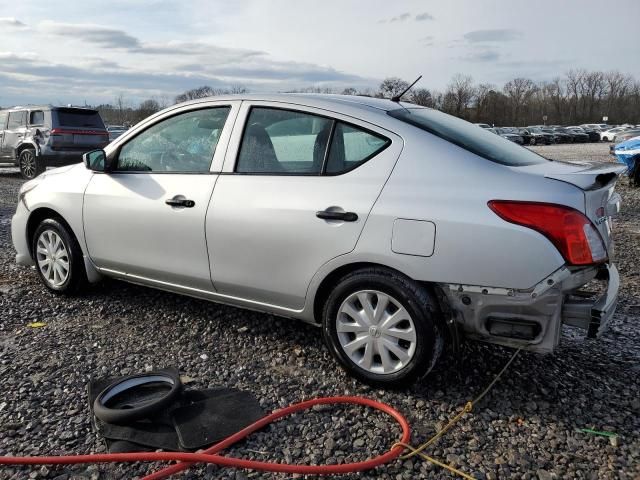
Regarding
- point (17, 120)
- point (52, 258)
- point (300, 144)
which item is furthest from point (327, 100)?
point (17, 120)

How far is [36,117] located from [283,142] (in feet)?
42.0

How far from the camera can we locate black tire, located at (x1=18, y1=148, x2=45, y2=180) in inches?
551

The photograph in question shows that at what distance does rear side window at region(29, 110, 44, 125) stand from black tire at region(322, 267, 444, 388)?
13199 mm

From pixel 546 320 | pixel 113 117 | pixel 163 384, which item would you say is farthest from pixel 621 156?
pixel 113 117

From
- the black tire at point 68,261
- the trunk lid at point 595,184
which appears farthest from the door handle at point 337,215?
the black tire at point 68,261

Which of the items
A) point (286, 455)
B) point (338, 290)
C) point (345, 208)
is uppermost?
point (345, 208)

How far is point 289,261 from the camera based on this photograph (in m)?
3.35

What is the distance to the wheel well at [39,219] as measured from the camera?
4.61 metres

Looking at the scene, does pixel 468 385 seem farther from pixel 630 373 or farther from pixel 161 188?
pixel 161 188

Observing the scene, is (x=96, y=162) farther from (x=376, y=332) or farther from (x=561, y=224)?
(x=561, y=224)

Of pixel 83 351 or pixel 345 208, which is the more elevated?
pixel 345 208

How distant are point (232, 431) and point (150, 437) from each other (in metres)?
0.39

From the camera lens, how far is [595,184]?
288cm

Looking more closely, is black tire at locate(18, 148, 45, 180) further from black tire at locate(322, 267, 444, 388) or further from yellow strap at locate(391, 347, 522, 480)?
yellow strap at locate(391, 347, 522, 480)
